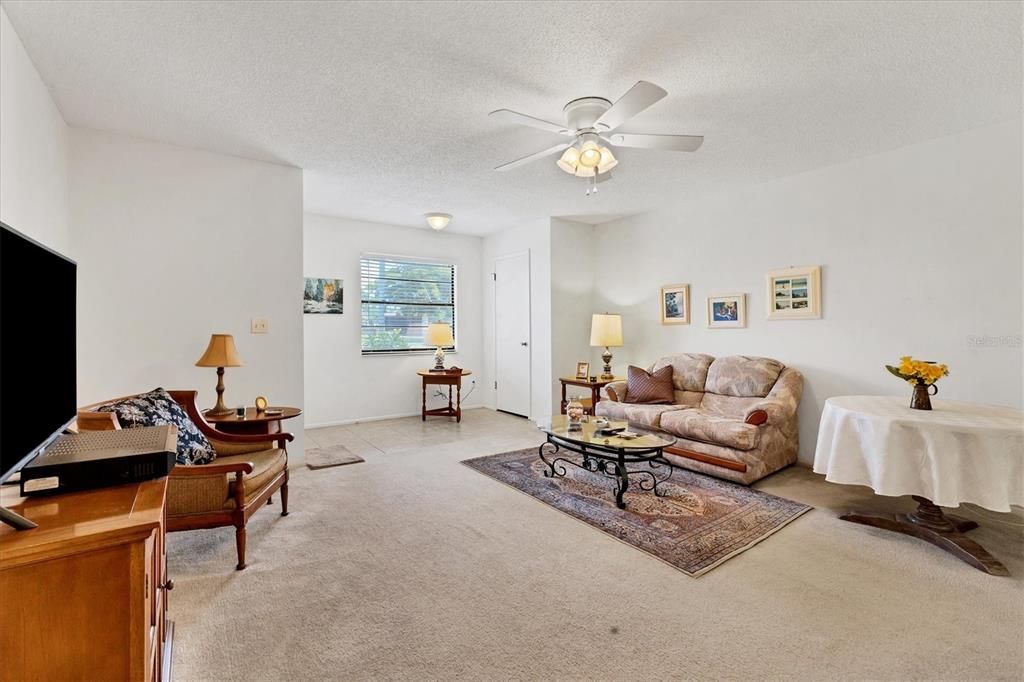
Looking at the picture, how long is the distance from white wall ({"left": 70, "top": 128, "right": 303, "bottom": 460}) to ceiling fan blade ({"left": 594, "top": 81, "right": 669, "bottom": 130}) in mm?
2711

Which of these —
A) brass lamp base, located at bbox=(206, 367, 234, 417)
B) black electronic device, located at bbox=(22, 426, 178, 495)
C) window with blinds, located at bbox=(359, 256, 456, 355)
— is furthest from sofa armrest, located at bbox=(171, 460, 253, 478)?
window with blinds, located at bbox=(359, 256, 456, 355)

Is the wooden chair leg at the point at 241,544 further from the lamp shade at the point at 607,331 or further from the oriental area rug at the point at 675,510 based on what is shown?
the lamp shade at the point at 607,331

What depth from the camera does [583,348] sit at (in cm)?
603

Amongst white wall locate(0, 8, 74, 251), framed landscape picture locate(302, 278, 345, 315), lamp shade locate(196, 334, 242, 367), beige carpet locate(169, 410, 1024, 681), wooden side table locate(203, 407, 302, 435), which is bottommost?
beige carpet locate(169, 410, 1024, 681)

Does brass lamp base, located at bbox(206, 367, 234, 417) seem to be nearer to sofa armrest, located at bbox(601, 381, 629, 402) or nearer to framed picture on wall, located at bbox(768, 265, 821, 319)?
sofa armrest, located at bbox(601, 381, 629, 402)

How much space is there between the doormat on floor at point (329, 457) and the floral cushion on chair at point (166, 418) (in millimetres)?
1336

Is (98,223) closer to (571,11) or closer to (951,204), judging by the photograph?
(571,11)

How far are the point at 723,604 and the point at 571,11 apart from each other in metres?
2.61

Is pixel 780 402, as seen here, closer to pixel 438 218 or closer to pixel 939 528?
pixel 939 528

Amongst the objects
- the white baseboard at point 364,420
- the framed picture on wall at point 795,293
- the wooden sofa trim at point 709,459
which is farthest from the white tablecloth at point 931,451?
the white baseboard at point 364,420

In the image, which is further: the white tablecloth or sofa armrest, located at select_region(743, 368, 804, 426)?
sofa armrest, located at select_region(743, 368, 804, 426)

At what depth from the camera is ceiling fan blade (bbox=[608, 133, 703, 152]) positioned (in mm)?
2631

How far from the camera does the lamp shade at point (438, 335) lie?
6.09 meters

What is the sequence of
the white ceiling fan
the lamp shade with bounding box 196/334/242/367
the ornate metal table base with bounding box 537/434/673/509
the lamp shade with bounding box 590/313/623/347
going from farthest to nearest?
the lamp shade with bounding box 590/313/623/347
the lamp shade with bounding box 196/334/242/367
the ornate metal table base with bounding box 537/434/673/509
the white ceiling fan
